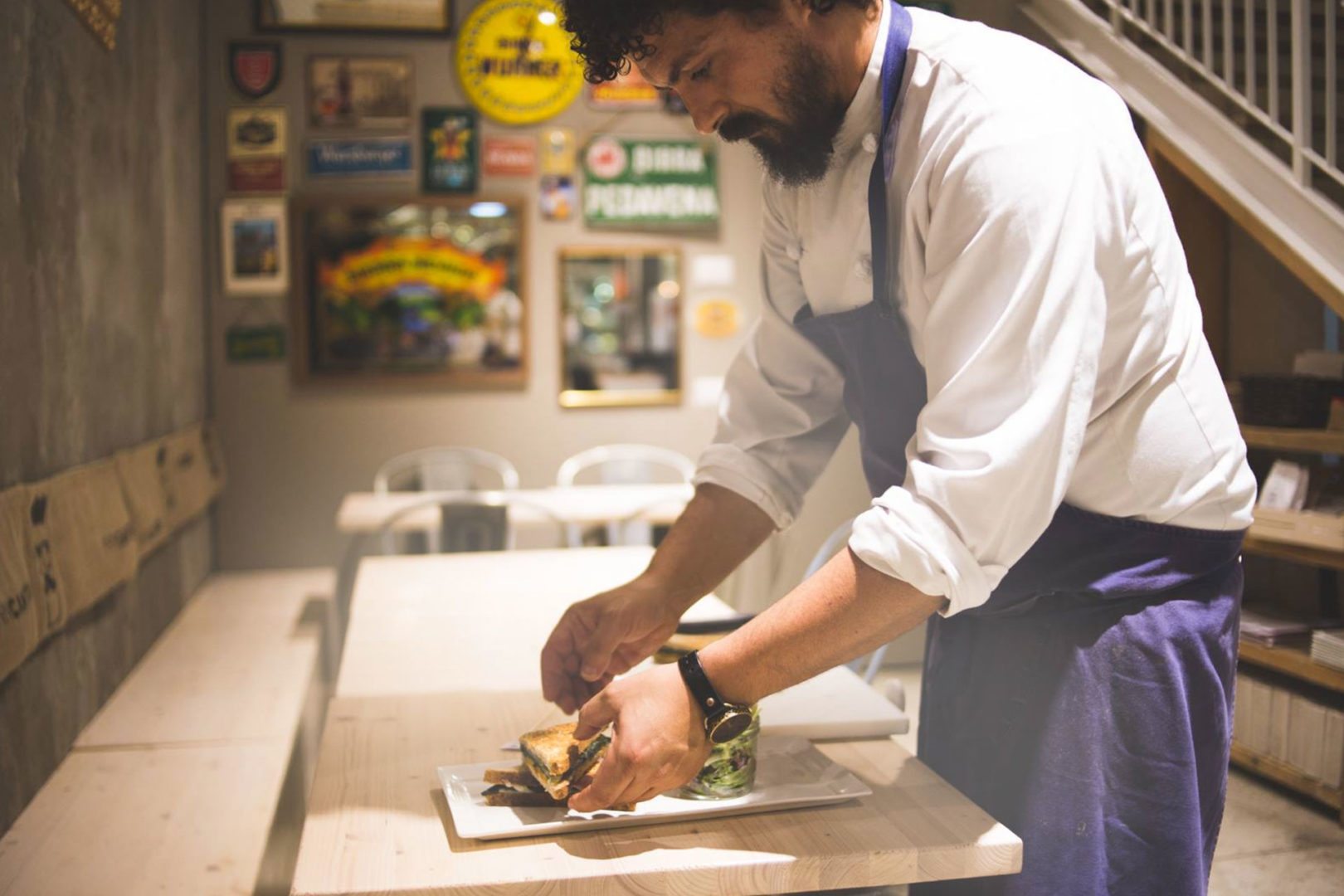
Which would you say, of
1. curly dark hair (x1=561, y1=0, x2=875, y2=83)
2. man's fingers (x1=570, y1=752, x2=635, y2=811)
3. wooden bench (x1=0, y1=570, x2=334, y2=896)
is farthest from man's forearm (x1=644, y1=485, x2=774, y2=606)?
wooden bench (x1=0, y1=570, x2=334, y2=896)

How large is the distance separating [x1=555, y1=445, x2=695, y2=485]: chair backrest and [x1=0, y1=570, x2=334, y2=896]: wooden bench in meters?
1.79

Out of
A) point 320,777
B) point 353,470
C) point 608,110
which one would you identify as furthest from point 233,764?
point 608,110

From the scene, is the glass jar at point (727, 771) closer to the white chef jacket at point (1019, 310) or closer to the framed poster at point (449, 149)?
the white chef jacket at point (1019, 310)

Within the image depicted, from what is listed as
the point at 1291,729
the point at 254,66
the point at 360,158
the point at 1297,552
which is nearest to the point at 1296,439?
the point at 1297,552

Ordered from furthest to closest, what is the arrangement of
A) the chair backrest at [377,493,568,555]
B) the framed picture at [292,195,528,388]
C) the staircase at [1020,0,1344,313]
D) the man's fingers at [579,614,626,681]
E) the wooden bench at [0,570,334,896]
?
the framed picture at [292,195,528,388] → the chair backrest at [377,493,568,555] → the staircase at [1020,0,1344,313] → the wooden bench at [0,570,334,896] → the man's fingers at [579,614,626,681]

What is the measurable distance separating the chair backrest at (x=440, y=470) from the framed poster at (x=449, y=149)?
3.87 ft

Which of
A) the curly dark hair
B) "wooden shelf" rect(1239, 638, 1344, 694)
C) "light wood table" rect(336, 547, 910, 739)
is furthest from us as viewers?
"wooden shelf" rect(1239, 638, 1344, 694)

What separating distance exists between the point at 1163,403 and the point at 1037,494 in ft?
0.74

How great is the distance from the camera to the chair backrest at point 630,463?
5.35 m

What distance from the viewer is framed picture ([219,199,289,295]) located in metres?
5.12

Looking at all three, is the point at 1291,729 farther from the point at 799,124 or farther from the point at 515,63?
the point at 515,63

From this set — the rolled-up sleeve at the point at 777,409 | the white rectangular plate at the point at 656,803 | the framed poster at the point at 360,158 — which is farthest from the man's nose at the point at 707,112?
the framed poster at the point at 360,158

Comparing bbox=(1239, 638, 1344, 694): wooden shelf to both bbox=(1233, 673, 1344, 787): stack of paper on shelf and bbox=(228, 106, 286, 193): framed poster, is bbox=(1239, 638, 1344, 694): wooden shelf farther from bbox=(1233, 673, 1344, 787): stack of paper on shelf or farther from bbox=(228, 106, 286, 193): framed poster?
bbox=(228, 106, 286, 193): framed poster

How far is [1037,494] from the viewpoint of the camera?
3.49 feet
